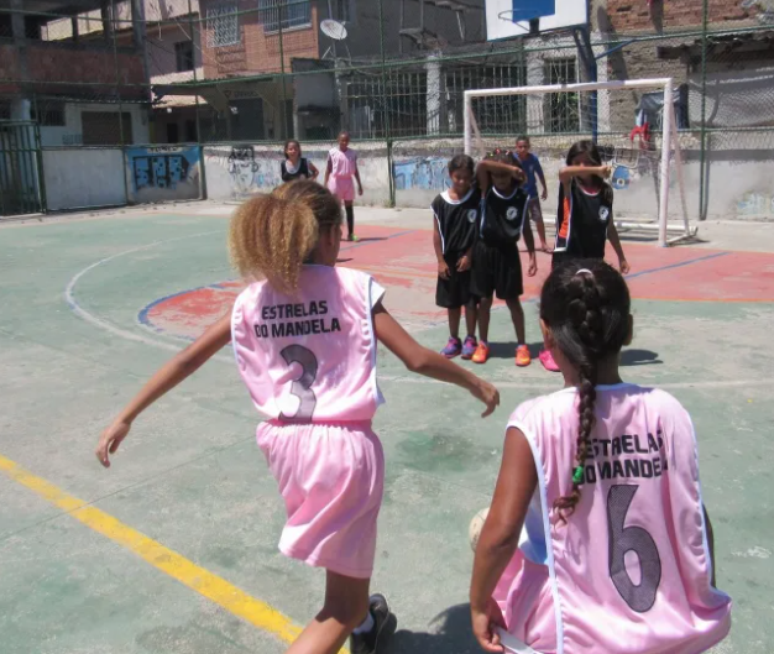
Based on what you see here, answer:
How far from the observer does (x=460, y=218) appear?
20.9ft

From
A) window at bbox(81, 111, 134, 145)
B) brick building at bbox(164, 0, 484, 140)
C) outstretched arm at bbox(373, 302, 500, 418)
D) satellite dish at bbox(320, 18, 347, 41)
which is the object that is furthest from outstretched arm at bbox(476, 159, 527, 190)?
window at bbox(81, 111, 134, 145)

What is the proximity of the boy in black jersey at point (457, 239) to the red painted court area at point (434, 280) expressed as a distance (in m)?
1.07

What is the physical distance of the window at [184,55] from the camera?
32.8 metres

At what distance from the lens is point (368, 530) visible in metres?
2.45

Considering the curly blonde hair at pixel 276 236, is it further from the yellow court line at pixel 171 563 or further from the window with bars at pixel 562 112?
the window with bars at pixel 562 112

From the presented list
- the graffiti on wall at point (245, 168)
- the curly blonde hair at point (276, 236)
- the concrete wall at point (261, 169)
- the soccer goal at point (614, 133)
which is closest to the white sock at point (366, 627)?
the curly blonde hair at point (276, 236)

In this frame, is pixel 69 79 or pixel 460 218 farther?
pixel 69 79

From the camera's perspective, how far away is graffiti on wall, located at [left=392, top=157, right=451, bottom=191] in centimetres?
1816

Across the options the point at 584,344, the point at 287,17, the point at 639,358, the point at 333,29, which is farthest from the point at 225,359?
the point at 287,17

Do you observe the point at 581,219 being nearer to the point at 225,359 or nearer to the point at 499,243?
the point at 499,243

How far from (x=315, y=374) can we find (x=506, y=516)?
0.81 meters

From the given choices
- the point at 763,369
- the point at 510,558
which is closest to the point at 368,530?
the point at 510,558

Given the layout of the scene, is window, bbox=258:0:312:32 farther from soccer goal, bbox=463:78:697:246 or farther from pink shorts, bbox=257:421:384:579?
pink shorts, bbox=257:421:384:579

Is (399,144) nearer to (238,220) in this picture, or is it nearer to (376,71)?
(376,71)
